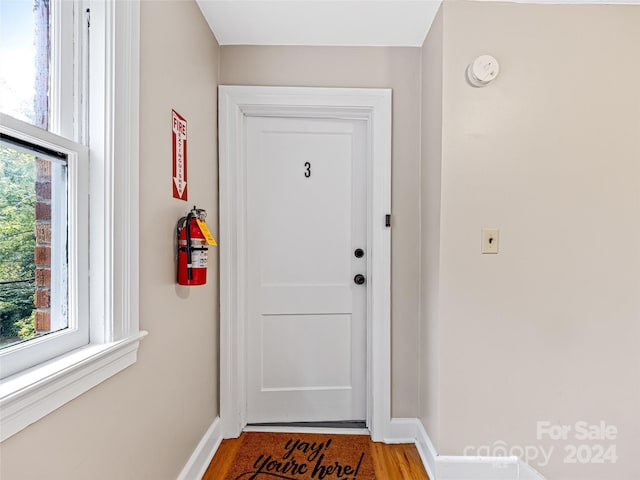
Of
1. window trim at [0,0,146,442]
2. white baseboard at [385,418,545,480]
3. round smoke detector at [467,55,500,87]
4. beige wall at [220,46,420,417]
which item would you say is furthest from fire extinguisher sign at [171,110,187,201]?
white baseboard at [385,418,545,480]

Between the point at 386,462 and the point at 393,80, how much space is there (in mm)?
2063

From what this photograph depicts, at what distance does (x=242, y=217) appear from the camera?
227 cm

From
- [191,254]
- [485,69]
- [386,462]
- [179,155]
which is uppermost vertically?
[485,69]

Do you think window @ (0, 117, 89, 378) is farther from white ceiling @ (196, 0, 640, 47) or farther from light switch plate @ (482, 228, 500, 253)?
light switch plate @ (482, 228, 500, 253)

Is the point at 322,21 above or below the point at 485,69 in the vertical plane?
above

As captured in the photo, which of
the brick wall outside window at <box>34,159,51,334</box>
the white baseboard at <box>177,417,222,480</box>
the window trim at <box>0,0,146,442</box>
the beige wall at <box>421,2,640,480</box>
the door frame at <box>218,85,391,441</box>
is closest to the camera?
the brick wall outside window at <box>34,159,51,334</box>

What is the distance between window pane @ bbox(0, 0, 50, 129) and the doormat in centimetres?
176

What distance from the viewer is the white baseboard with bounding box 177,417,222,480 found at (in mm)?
1739

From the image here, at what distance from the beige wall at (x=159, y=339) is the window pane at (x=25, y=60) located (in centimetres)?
35

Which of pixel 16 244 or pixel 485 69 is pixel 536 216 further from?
pixel 16 244

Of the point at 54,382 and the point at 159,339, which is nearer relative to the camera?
the point at 54,382

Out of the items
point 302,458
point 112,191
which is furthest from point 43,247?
point 302,458

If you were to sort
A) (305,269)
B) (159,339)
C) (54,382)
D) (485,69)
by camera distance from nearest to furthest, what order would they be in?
(54,382) < (159,339) < (485,69) < (305,269)

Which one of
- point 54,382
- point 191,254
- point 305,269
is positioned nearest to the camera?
point 54,382
